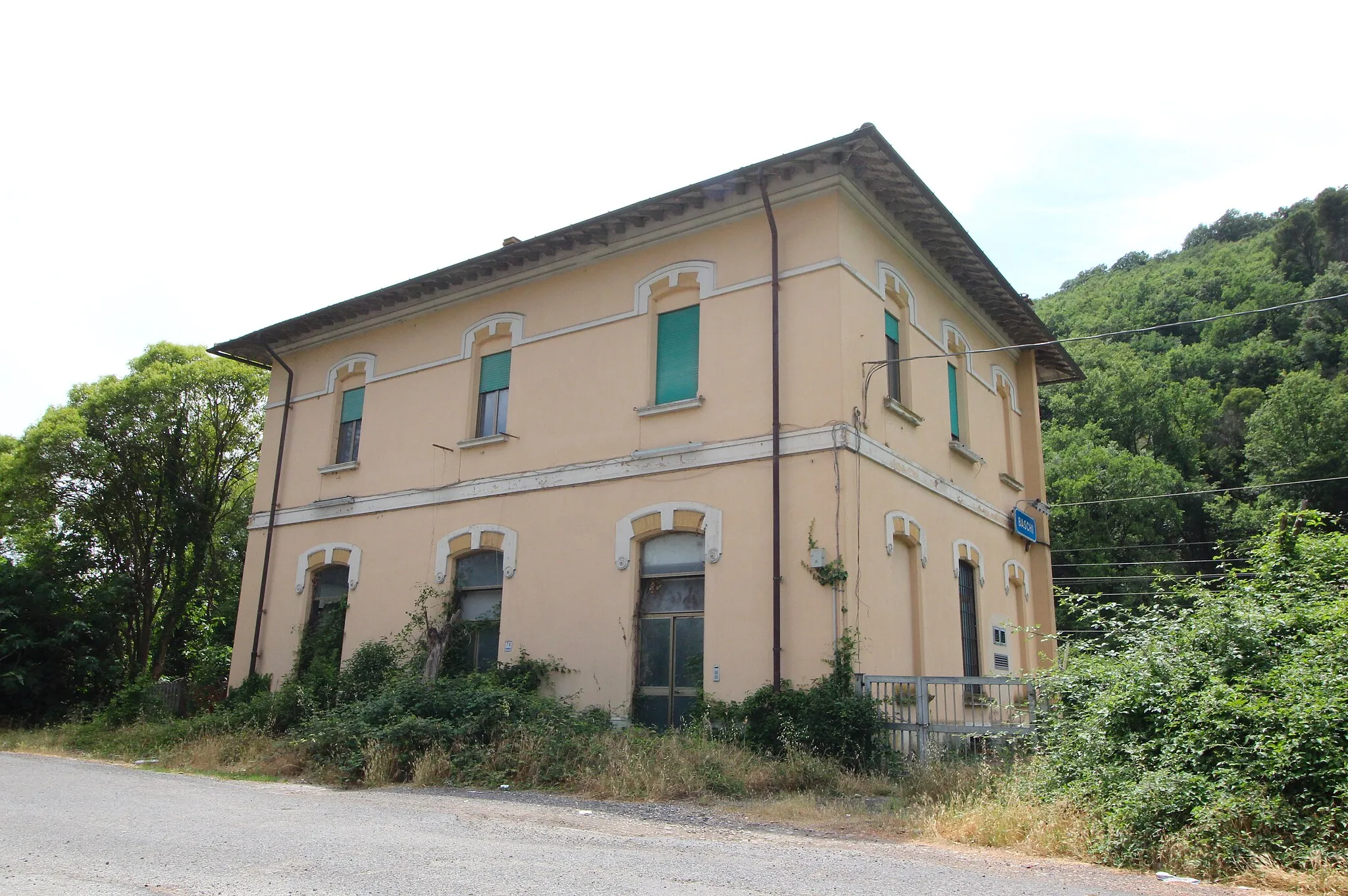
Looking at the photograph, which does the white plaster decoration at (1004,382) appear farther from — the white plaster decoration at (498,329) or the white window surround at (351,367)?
the white window surround at (351,367)

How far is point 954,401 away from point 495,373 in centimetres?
736

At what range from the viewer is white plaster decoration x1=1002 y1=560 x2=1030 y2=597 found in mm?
16500

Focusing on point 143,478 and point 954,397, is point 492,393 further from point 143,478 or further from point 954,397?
point 143,478

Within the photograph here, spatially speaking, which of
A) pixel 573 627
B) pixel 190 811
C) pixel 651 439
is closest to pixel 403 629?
pixel 573 627

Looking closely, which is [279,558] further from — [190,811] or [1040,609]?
[1040,609]

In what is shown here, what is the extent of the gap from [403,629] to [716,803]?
793 cm

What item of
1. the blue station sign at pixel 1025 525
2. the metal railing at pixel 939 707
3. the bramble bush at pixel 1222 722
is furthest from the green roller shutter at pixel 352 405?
the bramble bush at pixel 1222 722

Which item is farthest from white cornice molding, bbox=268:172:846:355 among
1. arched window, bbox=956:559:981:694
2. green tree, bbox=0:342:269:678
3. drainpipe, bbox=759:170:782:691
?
green tree, bbox=0:342:269:678

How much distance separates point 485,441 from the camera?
15.3m

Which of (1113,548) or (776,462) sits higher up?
(1113,548)

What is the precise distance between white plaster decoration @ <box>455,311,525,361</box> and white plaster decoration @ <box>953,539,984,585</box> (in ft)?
24.0

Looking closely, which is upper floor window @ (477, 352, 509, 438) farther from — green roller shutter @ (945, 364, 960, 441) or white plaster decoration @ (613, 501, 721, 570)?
green roller shutter @ (945, 364, 960, 441)

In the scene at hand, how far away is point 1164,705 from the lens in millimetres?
7086

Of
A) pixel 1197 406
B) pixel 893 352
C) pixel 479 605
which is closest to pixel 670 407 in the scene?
pixel 893 352
